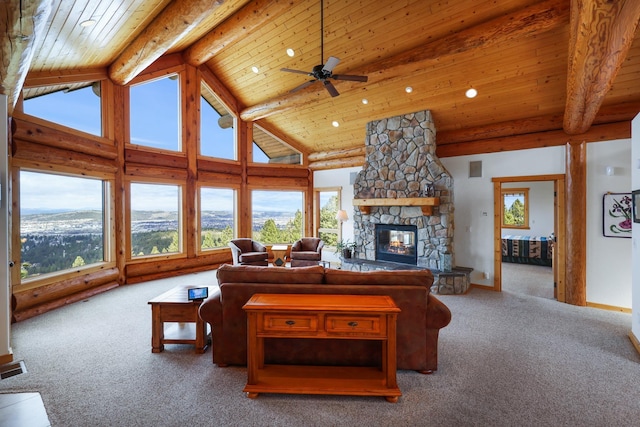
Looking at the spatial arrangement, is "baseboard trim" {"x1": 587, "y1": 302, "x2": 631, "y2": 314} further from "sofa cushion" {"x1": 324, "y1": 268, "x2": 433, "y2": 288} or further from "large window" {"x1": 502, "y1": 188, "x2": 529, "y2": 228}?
"large window" {"x1": 502, "y1": 188, "x2": 529, "y2": 228}

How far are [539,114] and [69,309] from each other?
8428mm

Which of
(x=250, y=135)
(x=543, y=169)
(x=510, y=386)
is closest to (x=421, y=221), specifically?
(x=543, y=169)

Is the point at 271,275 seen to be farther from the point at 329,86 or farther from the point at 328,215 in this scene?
the point at 328,215

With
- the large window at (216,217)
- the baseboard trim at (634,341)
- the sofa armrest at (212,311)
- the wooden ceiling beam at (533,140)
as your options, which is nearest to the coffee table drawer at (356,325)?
the sofa armrest at (212,311)

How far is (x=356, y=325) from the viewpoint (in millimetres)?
2400

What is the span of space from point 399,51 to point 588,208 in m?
4.07

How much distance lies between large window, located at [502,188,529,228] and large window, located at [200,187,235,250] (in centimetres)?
795

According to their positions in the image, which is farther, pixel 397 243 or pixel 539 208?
pixel 539 208

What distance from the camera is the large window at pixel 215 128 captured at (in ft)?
25.6

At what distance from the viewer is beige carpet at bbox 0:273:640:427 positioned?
2.27 m

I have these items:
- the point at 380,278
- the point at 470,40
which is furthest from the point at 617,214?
the point at 380,278

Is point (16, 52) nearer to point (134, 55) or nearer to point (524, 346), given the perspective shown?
point (134, 55)

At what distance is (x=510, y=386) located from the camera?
2662mm

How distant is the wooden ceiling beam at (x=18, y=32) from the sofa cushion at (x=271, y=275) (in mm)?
2213
